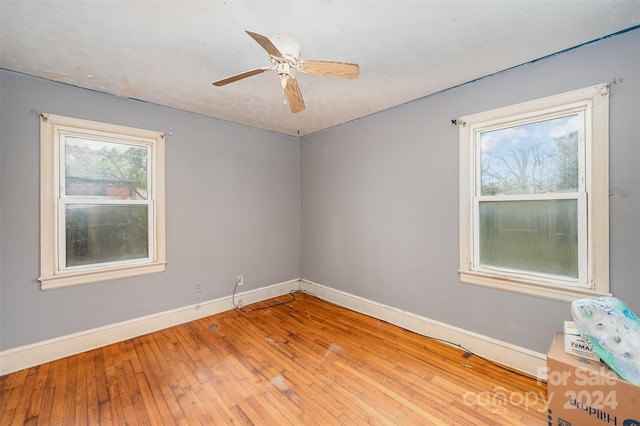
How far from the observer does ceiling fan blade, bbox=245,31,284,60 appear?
133cm

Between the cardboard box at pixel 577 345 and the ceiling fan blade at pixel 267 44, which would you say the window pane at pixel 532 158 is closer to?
the cardboard box at pixel 577 345

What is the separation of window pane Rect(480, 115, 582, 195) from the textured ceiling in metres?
0.56

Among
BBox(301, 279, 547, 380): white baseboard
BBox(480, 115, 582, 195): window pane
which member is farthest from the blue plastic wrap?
BBox(480, 115, 582, 195): window pane

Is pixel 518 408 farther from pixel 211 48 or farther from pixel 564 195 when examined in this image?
pixel 211 48

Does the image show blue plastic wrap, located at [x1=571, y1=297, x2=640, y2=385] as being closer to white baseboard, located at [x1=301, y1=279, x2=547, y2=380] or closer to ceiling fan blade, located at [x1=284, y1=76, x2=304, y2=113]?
white baseboard, located at [x1=301, y1=279, x2=547, y2=380]

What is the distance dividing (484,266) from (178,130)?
11.9ft

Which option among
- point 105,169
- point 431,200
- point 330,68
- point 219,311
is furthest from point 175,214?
point 431,200

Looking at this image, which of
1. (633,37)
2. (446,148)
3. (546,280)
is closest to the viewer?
(633,37)

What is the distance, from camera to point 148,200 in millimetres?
2938

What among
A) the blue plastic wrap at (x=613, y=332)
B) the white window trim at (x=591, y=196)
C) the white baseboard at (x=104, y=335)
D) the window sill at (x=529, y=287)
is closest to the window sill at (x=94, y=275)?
the white baseboard at (x=104, y=335)

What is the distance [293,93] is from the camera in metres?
1.87

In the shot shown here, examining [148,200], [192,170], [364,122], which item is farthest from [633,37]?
[148,200]

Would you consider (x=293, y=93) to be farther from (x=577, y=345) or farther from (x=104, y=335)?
(x=104, y=335)

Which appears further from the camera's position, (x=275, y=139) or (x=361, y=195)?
(x=275, y=139)
